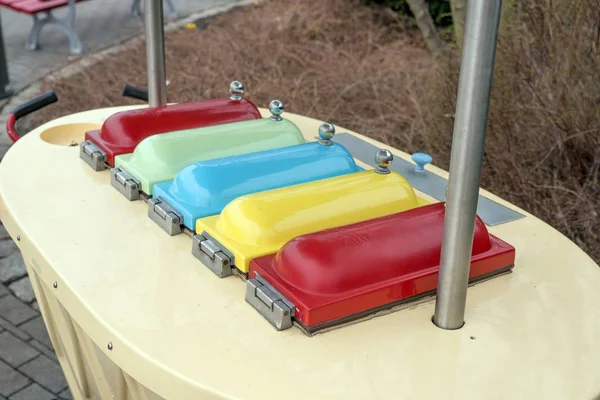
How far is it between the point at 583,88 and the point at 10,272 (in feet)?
7.96

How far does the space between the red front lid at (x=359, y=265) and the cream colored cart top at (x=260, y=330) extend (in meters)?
0.04

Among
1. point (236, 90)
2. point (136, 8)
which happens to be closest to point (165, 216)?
point (236, 90)

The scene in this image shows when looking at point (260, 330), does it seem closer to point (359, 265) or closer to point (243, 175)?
point (359, 265)

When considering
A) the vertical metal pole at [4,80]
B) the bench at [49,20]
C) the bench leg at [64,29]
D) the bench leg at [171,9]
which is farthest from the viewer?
the bench leg at [171,9]

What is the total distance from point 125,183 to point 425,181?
0.72 metres

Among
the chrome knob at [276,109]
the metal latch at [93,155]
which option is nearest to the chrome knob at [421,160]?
the chrome knob at [276,109]

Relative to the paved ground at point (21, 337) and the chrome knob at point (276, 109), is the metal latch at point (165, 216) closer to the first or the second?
the chrome knob at point (276, 109)

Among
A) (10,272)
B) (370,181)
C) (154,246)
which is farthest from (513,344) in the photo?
(10,272)

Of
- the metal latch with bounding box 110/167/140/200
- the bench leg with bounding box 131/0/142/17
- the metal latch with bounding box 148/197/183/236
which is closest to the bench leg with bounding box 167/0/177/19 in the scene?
the bench leg with bounding box 131/0/142/17

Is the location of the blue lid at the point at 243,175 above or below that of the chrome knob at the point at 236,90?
below

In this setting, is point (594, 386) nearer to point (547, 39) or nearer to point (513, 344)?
point (513, 344)

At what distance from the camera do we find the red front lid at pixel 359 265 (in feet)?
3.97

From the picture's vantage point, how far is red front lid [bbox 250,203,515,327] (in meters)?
1.21

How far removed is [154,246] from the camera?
1481mm
